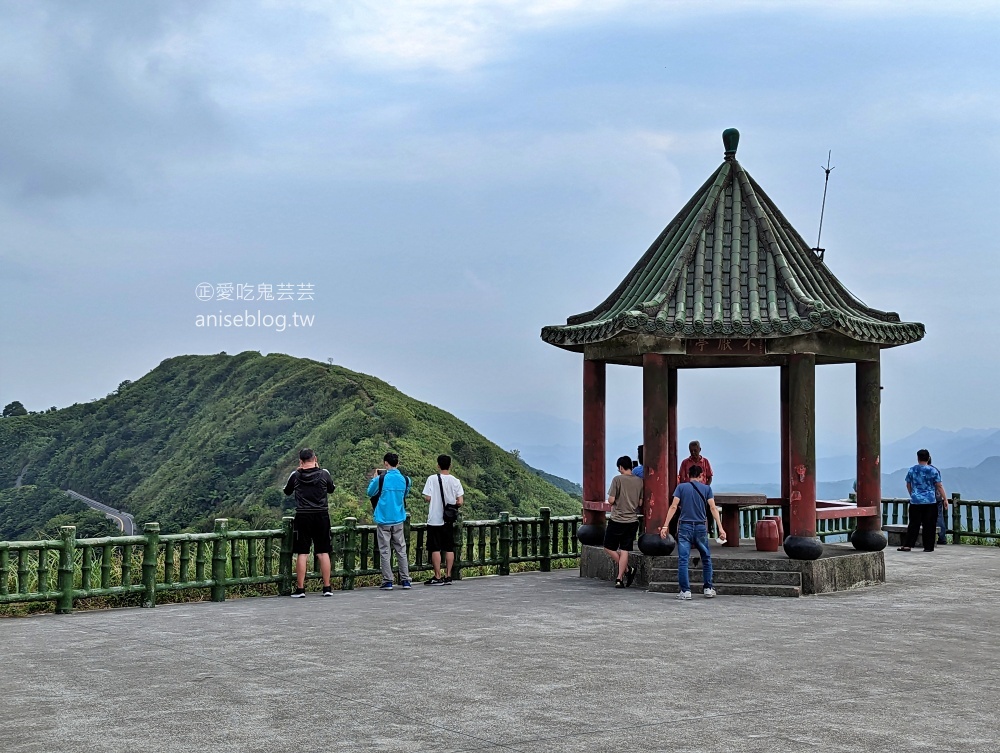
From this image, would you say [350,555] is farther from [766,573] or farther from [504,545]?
[766,573]

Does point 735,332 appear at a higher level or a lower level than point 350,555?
higher

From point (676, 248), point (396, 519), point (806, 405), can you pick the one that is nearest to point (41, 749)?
point (396, 519)

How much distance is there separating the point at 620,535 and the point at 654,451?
1.16 meters

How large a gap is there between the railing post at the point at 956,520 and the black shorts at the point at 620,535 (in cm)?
1086

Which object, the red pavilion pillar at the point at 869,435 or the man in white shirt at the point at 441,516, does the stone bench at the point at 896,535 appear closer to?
the red pavilion pillar at the point at 869,435

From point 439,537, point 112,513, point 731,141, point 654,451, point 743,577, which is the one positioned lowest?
point 112,513

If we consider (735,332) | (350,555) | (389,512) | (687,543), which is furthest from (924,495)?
(350,555)

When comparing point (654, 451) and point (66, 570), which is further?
point (654, 451)

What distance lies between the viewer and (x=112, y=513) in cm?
8400

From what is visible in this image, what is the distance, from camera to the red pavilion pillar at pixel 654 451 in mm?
14352

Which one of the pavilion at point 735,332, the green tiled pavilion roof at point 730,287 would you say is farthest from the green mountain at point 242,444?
the green tiled pavilion roof at point 730,287

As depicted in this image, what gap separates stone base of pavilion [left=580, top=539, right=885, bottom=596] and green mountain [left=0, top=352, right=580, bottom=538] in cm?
3691

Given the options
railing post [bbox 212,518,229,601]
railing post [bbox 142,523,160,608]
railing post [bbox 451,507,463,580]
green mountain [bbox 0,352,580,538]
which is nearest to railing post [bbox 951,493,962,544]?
railing post [bbox 451,507,463,580]

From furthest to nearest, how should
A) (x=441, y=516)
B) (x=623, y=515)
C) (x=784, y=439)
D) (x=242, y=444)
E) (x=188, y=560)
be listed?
(x=242, y=444) → (x=784, y=439) → (x=441, y=516) → (x=623, y=515) → (x=188, y=560)
